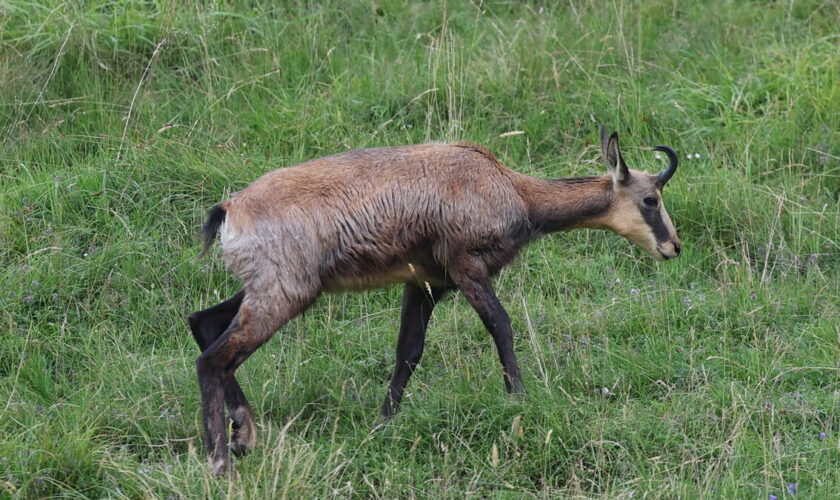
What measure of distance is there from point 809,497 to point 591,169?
3.56 meters

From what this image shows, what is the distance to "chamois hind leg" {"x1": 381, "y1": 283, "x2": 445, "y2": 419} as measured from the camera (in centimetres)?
628

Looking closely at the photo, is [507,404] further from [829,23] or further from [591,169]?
[829,23]

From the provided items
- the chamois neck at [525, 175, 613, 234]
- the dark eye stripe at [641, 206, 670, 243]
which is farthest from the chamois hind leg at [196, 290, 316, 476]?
the dark eye stripe at [641, 206, 670, 243]

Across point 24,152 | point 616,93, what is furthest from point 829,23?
point 24,152

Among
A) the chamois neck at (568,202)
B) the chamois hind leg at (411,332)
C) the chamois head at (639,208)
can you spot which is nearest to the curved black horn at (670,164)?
the chamois head at (639,208)

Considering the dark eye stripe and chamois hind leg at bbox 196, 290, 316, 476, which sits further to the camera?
the dark eye stripe

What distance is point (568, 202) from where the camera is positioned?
6.46 meters

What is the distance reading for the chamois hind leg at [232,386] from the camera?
5.72 m

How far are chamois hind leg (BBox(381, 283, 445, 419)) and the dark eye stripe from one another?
1283mm

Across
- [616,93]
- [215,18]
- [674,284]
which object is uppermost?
[215,18]

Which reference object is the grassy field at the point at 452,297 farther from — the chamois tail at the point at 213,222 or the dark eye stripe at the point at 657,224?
the chamois tail at the point at 213,222

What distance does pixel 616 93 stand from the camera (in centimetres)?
880

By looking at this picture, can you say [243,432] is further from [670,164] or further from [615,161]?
[670,164]

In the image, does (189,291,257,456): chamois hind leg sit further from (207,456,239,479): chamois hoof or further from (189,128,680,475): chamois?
(207,456,239,479): chamois hoof
